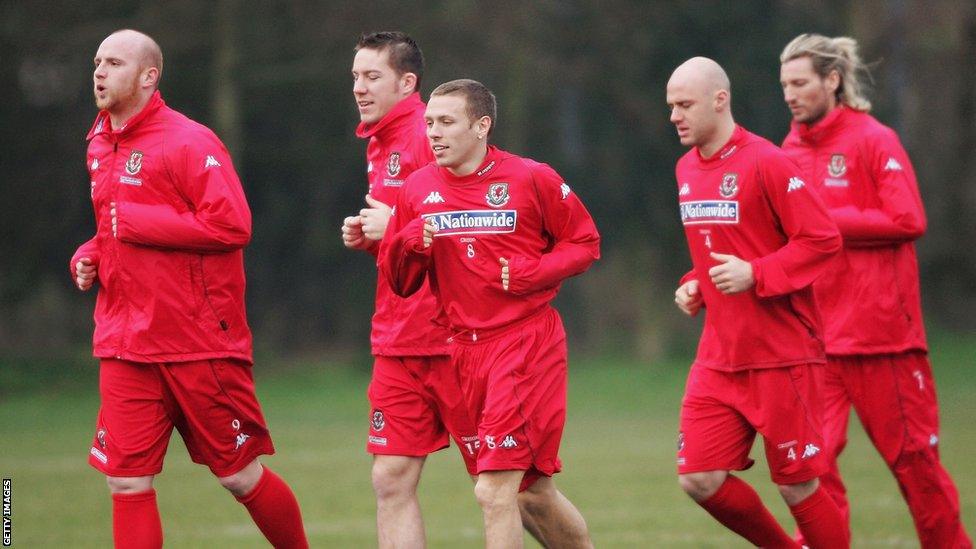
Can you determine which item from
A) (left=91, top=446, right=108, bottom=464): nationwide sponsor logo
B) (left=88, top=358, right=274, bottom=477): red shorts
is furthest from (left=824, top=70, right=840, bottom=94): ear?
(left=91, top=446, right=108, bottom=464): nationwide sponsor logo

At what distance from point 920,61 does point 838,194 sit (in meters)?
17.4

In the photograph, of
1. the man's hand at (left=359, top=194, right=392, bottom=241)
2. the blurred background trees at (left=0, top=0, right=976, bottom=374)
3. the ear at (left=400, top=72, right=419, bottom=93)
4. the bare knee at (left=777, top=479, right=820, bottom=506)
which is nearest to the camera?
the man's hand at (left=359, top=194, right=392, bottom=241)

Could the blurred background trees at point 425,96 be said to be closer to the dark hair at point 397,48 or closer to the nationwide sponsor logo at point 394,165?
the dark hair at point 397,48

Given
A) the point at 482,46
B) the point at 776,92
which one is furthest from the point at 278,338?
the point at 776,92

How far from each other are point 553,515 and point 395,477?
76cm

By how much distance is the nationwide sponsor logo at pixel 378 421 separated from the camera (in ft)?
23.1

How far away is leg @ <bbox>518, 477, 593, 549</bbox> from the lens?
6688mm

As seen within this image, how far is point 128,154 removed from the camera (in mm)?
6898

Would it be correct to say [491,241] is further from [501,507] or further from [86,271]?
[86,271]

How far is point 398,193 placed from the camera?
22.7 feet

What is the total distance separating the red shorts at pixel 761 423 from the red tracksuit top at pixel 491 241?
3.03ft

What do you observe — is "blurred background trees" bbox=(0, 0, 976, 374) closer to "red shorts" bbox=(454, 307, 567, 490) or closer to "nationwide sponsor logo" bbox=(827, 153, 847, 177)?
"nationwide sponsor logo" bbox=(827, 153, 847, 177)

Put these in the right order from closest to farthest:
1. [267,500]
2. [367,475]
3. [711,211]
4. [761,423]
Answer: [761,423]
[711,211]
[267,500]
[367,475]

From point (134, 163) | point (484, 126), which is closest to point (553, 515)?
point (484, 126)
